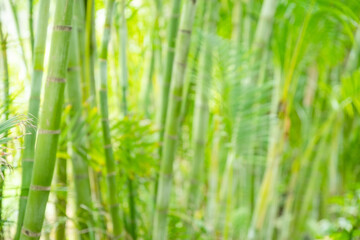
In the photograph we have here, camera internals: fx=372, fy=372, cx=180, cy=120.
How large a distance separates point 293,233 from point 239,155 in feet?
2.35

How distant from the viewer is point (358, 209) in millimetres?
1060

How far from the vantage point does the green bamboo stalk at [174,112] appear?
73 centimetres

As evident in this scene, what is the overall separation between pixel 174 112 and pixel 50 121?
0.31m

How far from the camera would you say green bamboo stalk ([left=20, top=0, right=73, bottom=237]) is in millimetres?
509

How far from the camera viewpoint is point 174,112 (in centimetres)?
78

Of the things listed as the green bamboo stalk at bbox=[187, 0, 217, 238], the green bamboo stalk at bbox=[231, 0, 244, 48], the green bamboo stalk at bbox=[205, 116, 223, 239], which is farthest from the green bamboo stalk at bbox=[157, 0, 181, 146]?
the green bamboo stalk at bbox=[231, 0, 244, 48]

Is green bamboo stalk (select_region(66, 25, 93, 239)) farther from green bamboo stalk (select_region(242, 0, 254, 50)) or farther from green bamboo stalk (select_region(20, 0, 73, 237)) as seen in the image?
green bamboo stalk (select_region(242, 0, 254, 50))

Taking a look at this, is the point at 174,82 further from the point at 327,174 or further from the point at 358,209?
the point at 327,174

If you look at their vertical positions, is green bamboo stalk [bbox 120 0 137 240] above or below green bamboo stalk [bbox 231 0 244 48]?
below

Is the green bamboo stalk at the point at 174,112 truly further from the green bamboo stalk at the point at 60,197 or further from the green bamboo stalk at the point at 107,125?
the green bamboo stalk at the point at 60,197

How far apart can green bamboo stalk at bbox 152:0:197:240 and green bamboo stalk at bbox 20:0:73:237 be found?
28 cm

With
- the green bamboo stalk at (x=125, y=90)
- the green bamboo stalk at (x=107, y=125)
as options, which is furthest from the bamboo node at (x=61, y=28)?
the green bamboo stalk at (x=125, y=90)

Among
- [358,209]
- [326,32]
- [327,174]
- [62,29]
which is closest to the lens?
[62,29]

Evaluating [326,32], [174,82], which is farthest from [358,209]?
[174,82]
